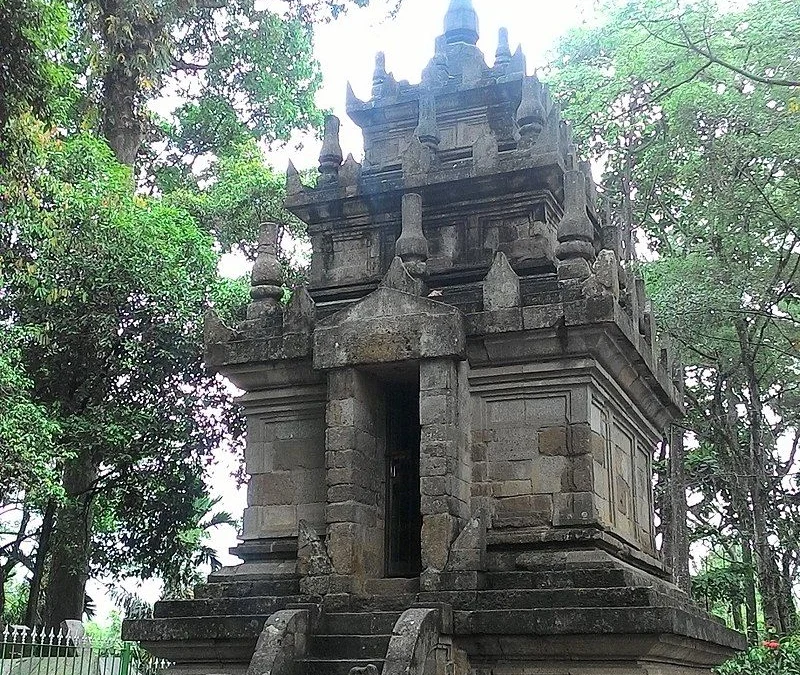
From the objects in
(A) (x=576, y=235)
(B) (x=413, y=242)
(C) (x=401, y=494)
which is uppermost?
(B) (x=413, y=242)

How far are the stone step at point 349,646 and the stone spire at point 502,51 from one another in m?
6.12

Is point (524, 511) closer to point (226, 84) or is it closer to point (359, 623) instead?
point (359, 623)

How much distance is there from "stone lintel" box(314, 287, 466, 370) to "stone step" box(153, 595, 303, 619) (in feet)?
6.54

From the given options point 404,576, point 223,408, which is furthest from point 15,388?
point 404,576

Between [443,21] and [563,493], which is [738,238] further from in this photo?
[563,493]

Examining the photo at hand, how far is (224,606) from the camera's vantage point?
777 cm

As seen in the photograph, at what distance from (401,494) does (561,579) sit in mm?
1961

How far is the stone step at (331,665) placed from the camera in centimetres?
680

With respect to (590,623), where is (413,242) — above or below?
above

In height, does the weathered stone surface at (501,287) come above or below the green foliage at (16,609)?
above

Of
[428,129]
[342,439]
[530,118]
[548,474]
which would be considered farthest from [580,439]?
[428,129]

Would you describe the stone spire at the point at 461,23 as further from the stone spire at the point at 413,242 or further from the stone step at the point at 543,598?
the stone step at the point at 543,598

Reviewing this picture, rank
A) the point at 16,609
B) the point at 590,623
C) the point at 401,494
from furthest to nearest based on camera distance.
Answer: the point at 16,609, the point at 401,494, the point at 590,623

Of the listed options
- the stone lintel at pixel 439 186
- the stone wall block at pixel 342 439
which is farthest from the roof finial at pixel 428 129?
the stone wall block at pixel 342 439
